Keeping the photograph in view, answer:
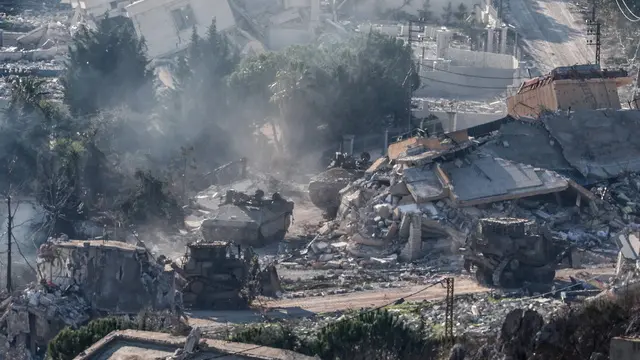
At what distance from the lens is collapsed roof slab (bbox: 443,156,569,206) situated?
34844 mm

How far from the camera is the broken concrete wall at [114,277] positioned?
28734mm

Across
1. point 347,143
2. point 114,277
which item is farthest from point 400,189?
point 347,143

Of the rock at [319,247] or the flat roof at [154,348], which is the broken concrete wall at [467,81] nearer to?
the rock at [319,247]

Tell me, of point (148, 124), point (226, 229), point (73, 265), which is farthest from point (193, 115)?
point (73, 265)

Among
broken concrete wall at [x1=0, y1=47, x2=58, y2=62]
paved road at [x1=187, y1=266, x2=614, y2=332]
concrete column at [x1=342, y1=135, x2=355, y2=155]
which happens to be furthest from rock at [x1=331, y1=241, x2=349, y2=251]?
broken concrete wall at [x1=0, y1=47, x2=58, y2=62]

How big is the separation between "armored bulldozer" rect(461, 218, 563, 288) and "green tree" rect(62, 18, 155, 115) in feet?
67.1

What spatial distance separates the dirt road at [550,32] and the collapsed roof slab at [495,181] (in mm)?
17931

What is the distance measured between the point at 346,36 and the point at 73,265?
27.7 m

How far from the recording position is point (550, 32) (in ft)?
195

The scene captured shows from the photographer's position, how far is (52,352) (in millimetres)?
24641

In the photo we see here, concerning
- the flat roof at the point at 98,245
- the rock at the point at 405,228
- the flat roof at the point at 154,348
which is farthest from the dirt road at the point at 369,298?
the flat roof at the point at 154,348

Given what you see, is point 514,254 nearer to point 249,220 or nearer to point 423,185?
point 423,185

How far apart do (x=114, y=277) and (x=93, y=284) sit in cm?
38

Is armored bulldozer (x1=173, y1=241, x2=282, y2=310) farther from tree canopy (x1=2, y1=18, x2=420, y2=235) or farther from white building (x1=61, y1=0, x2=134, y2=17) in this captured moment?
white building (x1=61, y1=0, x2=134, y2=17)
